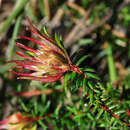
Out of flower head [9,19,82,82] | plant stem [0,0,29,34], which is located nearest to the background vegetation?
plant stem [0,0,29,34]

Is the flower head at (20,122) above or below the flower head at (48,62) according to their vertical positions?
below

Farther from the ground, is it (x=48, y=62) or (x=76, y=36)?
(x=76, y=36)

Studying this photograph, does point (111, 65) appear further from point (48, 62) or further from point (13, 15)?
point (48, 62)

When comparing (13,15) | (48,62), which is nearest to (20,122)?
(48,62)

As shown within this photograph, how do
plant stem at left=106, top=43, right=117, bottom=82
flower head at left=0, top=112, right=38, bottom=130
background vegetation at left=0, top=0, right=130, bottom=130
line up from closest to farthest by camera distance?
flower head at left=0, top=112, right=38, bottom=130 → background vegetation at left=0, top=0, right=130, bottom=130 → plant stem at left=106, top=43, right=117, bottom=82

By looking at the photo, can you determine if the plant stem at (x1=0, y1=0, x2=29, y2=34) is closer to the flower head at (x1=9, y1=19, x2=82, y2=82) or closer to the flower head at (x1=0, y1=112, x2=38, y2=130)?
the flower head at (x1=0, y1=112, x2=38, y2=130)

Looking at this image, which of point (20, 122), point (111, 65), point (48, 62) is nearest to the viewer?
point (48, 62)

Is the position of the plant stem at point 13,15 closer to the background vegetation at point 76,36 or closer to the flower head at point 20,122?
the background vegetation at point 76,36

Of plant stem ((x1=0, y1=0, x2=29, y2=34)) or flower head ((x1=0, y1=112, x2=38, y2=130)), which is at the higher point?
plant stem ((x1=0, y1=0, x2=29, y2=34))

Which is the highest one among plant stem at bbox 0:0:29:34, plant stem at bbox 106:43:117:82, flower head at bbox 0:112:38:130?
plant stem at bbox 0:0:29:34

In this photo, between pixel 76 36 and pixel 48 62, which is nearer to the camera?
pixel 48 62

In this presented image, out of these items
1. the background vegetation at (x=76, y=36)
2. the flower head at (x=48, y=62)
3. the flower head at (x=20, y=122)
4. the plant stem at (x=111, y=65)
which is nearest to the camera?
the flower head at (x=48, y=62)

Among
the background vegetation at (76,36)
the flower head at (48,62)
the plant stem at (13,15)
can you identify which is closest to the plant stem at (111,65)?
the background vegetation at (76,36)

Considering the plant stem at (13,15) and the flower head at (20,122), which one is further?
the plant stem at (13,15)
